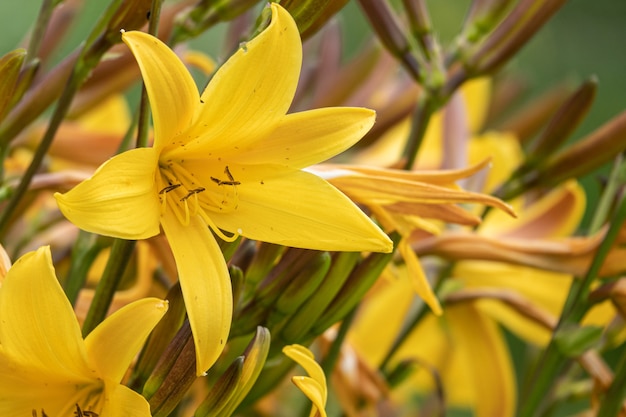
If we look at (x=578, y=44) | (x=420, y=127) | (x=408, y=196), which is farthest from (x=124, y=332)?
(x=578, y=44)

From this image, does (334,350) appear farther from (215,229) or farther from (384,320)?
(384,320)

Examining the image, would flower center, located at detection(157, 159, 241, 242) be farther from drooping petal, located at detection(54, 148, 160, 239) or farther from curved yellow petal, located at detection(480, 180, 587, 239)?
curved yellow petal, located at detection(480, 180, 587, 239)

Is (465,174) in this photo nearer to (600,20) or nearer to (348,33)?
(348,33)

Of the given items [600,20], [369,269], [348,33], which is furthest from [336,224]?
[600,20]

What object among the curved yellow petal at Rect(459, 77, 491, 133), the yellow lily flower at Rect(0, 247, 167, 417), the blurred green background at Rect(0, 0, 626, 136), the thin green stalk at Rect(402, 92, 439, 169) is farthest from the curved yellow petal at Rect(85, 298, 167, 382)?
the blurred green background at Rect(0, 0, 626, 136)

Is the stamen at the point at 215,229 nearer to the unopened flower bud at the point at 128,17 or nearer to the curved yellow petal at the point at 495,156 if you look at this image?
the unopened flower bud at the point at 128,17
